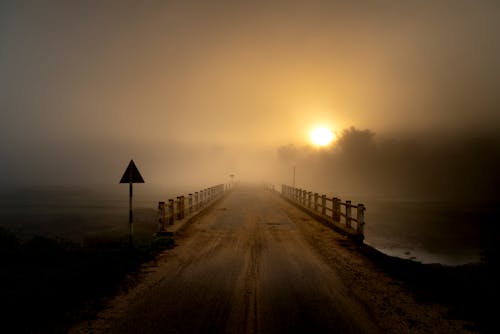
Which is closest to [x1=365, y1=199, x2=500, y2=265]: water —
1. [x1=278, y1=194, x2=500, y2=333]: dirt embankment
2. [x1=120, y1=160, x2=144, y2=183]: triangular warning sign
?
[x1=278, y1=194, x2=500, y2=333]: dirt embankment

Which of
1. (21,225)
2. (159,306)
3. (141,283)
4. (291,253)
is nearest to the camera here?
(159,306)

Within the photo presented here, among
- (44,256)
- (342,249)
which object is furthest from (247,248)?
(44,256)

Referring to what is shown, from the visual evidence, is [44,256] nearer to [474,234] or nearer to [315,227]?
[315,227]

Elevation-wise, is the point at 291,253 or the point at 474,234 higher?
the point at 291,253

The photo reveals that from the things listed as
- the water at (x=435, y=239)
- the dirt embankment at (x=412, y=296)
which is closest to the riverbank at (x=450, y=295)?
the dirt embankment at (x=412, y=296)

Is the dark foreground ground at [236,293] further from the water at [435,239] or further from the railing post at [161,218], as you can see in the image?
the water at [435,239]

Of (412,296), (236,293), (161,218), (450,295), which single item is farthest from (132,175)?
(450,295)

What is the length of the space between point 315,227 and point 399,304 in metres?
12.5

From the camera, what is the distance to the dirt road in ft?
21.0

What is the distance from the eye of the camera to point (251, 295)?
812 centimetres

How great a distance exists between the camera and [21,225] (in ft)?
210

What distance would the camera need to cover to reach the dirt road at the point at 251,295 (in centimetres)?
641

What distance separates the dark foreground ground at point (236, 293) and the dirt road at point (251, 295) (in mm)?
22

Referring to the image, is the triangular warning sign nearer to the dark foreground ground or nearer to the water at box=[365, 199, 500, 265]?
the dark foreground ground
